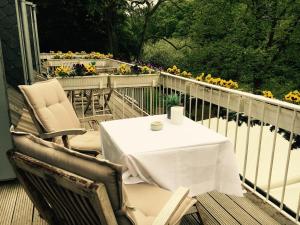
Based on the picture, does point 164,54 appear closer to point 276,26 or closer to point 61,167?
point 276,26

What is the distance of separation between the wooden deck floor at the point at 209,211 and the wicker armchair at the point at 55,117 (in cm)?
74

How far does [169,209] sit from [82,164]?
58 centimetres

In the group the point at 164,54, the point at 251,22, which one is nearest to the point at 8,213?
the point at 251,22

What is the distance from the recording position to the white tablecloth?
212 cm

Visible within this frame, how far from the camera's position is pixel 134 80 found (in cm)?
510

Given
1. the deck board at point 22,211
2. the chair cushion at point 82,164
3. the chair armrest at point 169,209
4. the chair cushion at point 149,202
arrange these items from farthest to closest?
the deck board at point 22,211, the chair cushion at point 149,202, the chair armrest at point 169,209, the chair cushion at point 82,164

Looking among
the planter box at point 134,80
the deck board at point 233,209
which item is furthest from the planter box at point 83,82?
the deck board at point 233,209

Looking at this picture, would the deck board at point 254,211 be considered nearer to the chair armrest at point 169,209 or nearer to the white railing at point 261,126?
the white railing at point 261,126

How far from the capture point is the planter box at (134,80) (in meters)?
4.95

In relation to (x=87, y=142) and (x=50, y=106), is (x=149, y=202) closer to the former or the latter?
(x=87, y=142)

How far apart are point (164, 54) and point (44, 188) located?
64.8ft

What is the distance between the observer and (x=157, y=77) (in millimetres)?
5238

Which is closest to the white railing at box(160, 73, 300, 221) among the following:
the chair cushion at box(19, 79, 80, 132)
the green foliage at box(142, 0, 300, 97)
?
the chair cushion at box(19, 79, 80, 132)

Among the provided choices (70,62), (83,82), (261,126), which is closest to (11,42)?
(83,82)
